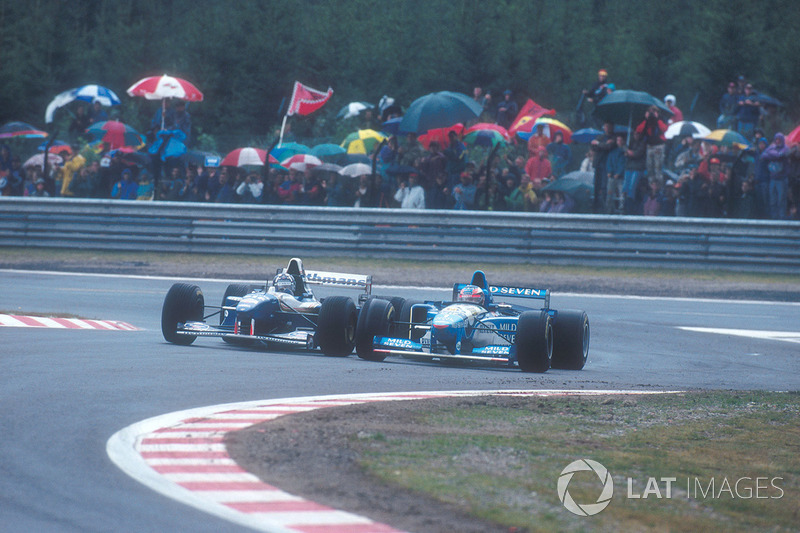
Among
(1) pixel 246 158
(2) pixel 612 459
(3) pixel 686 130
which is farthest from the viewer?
(3) pixel 686 130

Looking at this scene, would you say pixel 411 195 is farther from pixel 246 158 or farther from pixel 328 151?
pixel 246 158

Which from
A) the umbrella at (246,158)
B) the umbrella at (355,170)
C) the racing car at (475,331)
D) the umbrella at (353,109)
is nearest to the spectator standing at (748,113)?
the umbrella at (355,170)

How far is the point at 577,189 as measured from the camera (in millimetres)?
20578

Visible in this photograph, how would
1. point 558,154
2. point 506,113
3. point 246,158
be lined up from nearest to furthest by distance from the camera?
point 558,154 < point 246,158 < point 506,113

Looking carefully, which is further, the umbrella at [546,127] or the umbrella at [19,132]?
the umbrella at [19,132]

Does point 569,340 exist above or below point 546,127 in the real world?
below

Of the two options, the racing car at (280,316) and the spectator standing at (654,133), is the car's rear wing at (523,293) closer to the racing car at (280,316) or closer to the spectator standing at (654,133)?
→ the racing car at (280,316)

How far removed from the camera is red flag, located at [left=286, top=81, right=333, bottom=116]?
25.1 m

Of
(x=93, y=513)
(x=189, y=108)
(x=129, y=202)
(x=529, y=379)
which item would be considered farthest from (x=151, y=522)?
(x=189, y=108)

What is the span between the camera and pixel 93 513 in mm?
5016

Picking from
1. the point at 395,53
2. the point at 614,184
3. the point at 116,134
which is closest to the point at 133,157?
the point at 116,134

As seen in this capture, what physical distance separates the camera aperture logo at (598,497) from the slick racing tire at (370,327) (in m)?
5.19

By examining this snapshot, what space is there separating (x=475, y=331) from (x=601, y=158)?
30.9ft

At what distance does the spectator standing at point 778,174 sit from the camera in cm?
1920
